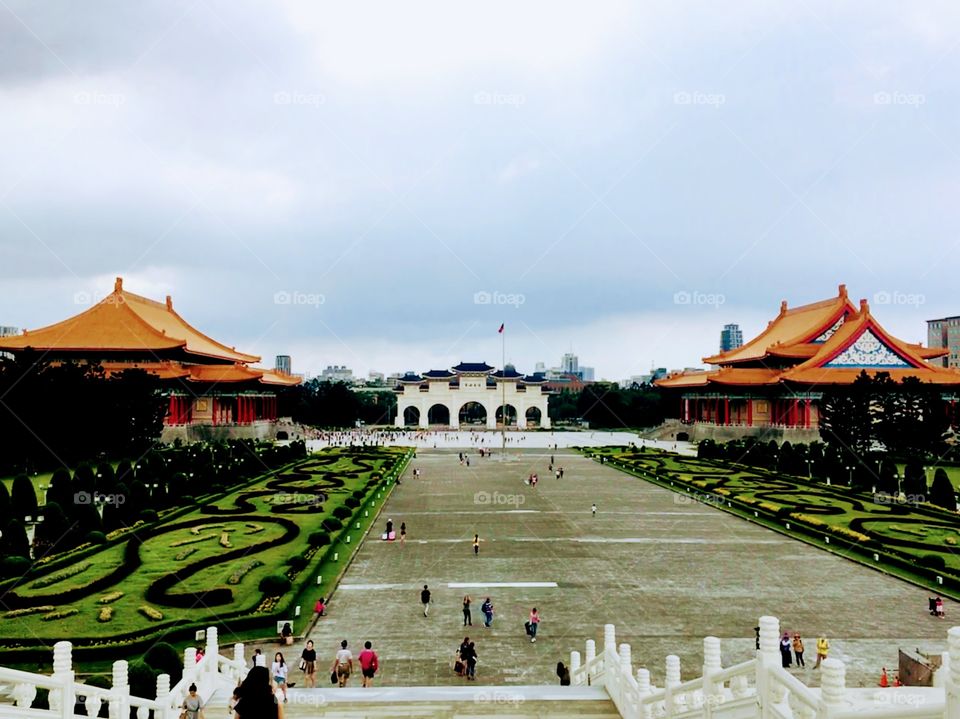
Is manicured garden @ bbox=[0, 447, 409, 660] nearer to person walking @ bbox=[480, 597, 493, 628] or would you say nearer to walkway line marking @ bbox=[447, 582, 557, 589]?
walkway line marking @ bbox=[447, 582, 557, 589]

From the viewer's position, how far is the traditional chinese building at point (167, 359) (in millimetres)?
58281

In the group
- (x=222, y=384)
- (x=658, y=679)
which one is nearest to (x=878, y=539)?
(x=658, y=679)

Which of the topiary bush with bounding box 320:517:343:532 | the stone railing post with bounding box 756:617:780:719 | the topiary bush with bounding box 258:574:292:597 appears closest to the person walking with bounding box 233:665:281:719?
the stone railing post with bounding box 756:617:780:719

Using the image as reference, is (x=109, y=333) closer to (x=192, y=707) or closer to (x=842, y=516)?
(x=842, y=516)

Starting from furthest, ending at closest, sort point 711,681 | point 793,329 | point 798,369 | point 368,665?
point 793,329, point 798,369, point 368,665, point 711,681

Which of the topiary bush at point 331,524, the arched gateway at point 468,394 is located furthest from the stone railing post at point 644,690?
the arched gateway at point 468,394

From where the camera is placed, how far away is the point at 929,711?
520 centimetres

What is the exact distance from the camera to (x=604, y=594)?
1802 centimetres

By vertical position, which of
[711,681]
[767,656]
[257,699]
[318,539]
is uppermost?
[257,699]

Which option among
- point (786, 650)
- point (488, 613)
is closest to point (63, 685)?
point (488, 613)

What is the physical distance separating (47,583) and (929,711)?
59.9 ft

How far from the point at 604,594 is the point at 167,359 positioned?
171 feet

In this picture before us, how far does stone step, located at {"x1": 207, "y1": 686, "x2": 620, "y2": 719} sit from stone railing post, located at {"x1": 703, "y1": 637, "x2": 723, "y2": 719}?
3.07 m

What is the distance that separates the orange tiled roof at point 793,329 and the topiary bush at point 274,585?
2100 inches
